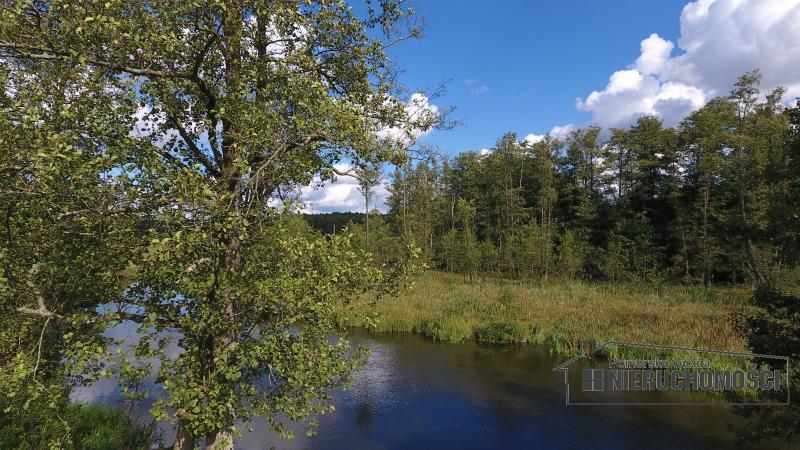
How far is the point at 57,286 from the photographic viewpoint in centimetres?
602

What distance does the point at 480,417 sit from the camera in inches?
594

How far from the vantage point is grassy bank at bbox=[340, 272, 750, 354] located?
21.6 metres

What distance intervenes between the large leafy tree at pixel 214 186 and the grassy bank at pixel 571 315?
14414 mm

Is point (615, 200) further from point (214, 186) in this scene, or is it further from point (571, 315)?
point (214, 186)

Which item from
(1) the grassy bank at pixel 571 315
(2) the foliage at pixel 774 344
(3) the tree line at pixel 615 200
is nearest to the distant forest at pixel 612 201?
(3) the tree line at pixel 615 200

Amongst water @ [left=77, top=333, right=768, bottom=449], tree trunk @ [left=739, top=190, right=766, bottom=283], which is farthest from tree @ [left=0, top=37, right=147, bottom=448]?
tree trunk @ [left=739, top=190, right=766, bottom=283]

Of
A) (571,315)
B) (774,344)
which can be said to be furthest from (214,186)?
(571,315)

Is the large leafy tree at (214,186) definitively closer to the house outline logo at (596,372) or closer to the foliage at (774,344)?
the foliage at (774,344)

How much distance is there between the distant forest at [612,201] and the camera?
3578cm

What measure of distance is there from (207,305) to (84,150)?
7.68ft

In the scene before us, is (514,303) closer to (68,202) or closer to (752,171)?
(752,171)

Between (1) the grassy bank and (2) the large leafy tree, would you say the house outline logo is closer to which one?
(1) the grassy bank

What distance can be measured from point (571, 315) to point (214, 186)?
81.7 feet

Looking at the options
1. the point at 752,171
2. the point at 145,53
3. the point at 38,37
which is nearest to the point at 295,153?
the point at 145,53
